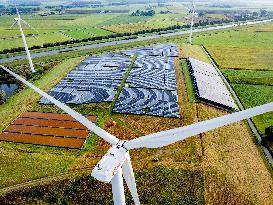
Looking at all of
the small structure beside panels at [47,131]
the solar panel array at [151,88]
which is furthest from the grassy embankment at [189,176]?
the solar panel array at [151,88]

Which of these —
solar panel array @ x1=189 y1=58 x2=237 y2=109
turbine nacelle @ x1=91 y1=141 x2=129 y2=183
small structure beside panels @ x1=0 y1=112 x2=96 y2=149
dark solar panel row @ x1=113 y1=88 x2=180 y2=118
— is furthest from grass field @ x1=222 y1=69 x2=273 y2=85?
turbine nacelle @ x1=91 y1=141 x2=129 y2=183

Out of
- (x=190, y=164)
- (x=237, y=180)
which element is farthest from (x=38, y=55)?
(x=237, y=180)

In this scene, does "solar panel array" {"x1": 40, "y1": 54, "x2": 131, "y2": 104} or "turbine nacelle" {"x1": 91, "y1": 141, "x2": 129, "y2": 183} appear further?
"solar panel array" {"x1": 40, "y1": 54, "x2": 131, "y2": 104}

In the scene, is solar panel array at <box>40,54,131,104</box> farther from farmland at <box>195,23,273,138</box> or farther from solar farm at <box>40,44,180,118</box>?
farmland at <box>195,23,273,138</box>

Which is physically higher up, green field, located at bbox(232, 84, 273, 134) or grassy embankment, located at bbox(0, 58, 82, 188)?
grassy embankment, located at bbox(0, 58, 82, 188)

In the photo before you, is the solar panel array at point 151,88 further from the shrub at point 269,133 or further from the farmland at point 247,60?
the shrub at point 269,133


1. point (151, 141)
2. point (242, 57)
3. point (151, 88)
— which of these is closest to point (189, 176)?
point (151, 141)

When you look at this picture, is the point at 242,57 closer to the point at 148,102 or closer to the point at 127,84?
the point at 127,84
